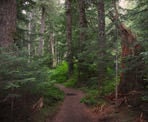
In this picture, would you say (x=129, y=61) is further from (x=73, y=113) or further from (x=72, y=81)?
(x=72, y=81)

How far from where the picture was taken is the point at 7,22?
24.9 feet

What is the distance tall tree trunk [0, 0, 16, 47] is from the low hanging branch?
464 cm

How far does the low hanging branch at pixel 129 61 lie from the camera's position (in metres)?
8.66

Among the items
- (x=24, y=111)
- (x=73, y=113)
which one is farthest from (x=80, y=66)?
(x=24, y=111)

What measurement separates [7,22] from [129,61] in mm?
5201

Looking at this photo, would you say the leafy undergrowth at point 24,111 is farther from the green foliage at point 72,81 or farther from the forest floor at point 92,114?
the green foliage at point 72,81

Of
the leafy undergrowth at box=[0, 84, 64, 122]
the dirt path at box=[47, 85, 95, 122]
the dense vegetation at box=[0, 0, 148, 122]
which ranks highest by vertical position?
the dense vegetation at box=[0, 0, 148, 122]

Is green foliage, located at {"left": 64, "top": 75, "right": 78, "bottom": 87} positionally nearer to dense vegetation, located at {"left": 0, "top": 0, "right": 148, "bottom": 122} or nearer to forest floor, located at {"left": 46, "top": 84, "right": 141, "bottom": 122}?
dense vegetation, located at {"left": 0, "top": 0, "right": 148, "bottom": 122}

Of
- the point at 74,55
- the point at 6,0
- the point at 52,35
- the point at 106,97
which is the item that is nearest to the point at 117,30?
the point at 106,97

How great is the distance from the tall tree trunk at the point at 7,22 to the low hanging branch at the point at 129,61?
464 centimetres

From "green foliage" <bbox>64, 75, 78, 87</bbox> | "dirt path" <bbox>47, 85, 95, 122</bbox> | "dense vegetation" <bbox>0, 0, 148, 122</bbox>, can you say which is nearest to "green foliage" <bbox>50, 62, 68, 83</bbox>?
"green foliage" <bbox>64, 75, 78, 87</bbox>

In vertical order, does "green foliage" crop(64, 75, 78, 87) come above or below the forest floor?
above

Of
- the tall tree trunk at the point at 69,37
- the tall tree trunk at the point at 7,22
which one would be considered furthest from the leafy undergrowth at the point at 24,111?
the tall tree trunk at the point at 69,37

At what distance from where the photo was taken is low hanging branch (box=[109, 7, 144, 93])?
8664 mm
